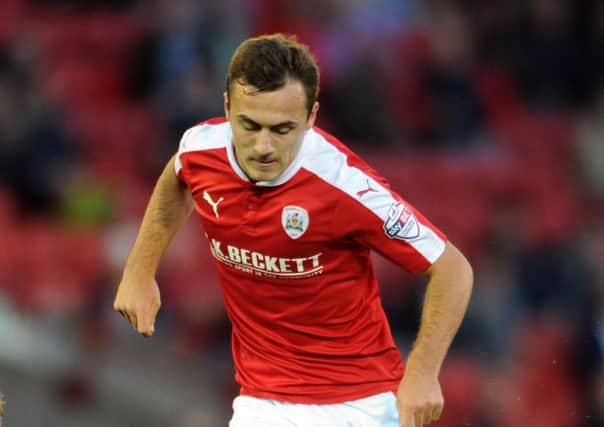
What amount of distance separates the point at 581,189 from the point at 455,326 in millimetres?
6449

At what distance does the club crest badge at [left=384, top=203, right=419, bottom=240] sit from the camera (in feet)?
13.3

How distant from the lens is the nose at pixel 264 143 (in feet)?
13.2

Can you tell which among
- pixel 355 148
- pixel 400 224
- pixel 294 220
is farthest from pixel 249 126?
pixel 355 148

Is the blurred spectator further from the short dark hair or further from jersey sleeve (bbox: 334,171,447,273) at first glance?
jersey sleeve (bbox: 334,171,447,273)

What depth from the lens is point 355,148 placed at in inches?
388

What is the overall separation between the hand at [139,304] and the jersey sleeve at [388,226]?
0.80 m

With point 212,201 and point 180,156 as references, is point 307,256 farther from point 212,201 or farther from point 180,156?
point 180,156

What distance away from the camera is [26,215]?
950 centimetres

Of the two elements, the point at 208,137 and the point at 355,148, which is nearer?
the point at 208,137

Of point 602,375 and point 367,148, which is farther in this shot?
point 367,148

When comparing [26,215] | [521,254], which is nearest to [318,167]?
[521,254]

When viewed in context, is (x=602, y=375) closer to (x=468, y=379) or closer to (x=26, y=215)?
(x=468, y=379)

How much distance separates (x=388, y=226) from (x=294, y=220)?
299 mm

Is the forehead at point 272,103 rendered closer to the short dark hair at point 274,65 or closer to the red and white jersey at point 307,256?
the short dark hair at point 274,65
